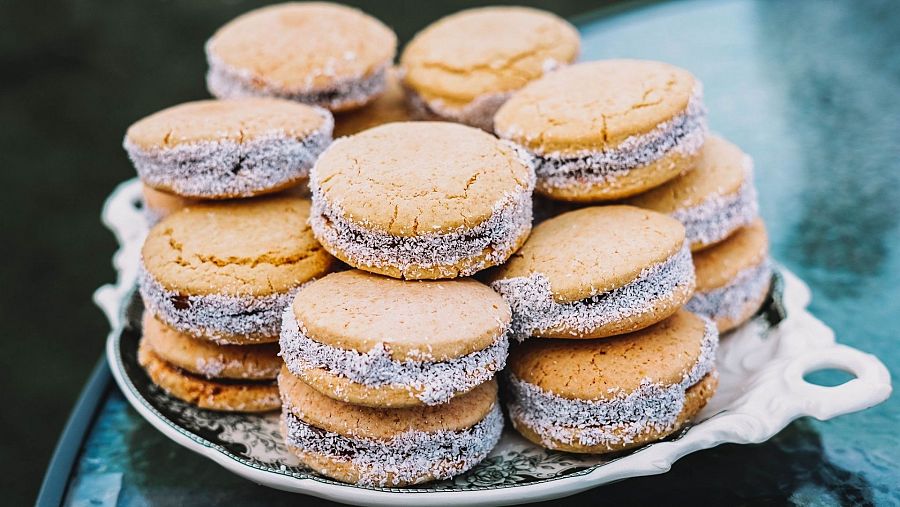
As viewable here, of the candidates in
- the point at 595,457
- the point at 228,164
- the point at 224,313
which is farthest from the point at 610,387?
the point at 228,164

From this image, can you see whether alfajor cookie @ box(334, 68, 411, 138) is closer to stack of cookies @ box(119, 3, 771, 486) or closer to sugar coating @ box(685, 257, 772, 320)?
stack of cookies @ box(119, 3, 771, 486)

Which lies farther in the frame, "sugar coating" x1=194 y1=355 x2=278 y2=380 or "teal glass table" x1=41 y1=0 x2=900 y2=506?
"sugar coating" x1=194 y1=355 x2=278 y2=380

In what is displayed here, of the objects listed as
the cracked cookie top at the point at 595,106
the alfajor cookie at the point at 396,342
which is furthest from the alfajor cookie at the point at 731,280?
the alfajor cookie at the point at 396,342

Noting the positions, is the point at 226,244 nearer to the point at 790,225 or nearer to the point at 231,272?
the point at 231,272

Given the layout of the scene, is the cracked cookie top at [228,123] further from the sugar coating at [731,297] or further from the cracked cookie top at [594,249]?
the sugar coating at [731,297]

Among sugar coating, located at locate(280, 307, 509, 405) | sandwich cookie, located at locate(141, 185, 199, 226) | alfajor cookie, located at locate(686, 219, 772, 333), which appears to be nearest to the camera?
sugar coating, located at locate(280, 307, 509, 405)

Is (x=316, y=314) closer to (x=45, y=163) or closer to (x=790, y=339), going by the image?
(x=790, y=339)

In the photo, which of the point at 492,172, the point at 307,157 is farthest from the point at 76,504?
the point at 492,172

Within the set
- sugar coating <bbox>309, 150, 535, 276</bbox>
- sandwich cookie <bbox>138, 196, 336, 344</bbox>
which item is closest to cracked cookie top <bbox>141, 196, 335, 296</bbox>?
sandwich cookie <bbox>138, 196, 336, 344</bbox>
